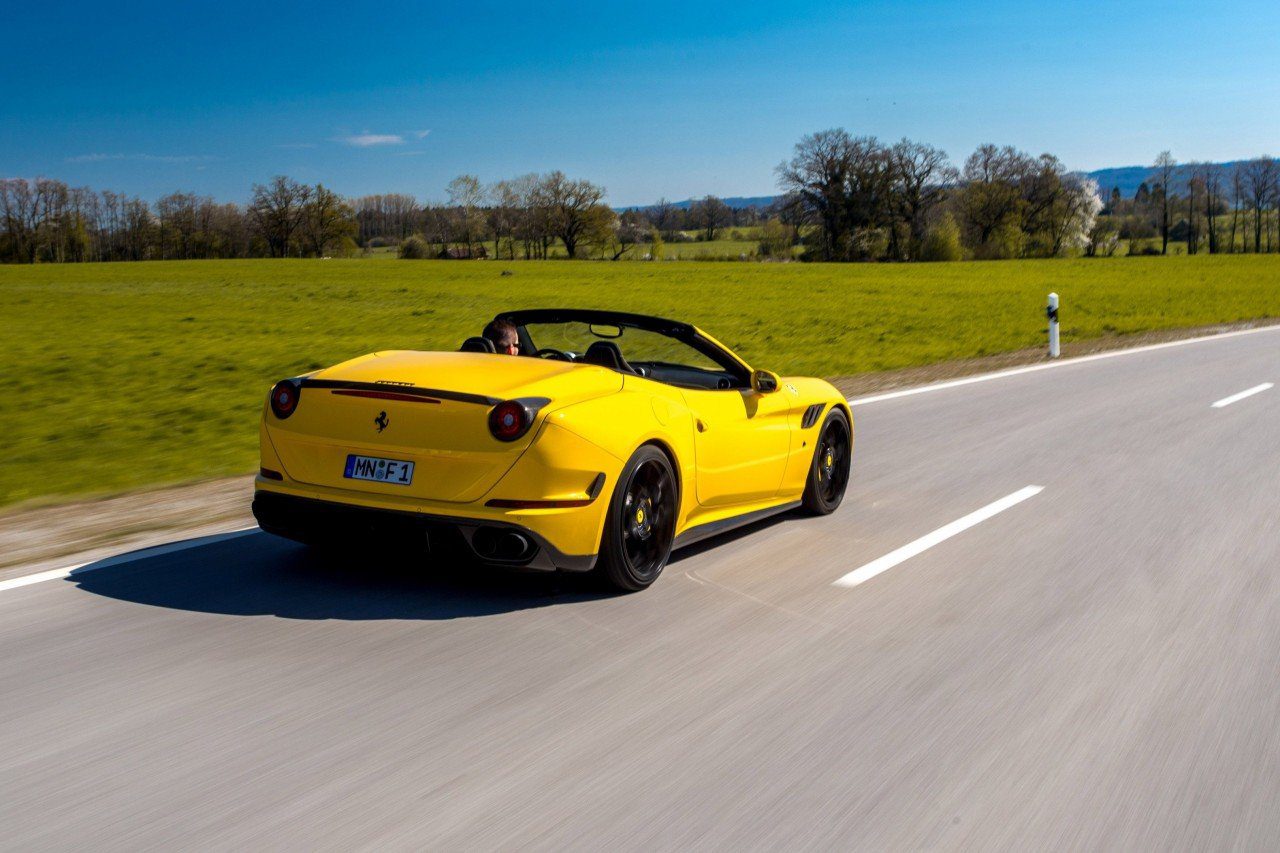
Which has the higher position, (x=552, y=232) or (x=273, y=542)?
(x=552, y=232)

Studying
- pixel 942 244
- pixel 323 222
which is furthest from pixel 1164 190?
pixel 323 222

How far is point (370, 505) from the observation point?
4.93 metres

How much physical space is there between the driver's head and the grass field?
383cm

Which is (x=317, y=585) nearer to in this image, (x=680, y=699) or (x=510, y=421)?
(x=510, y=421)

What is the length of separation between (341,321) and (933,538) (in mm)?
23991

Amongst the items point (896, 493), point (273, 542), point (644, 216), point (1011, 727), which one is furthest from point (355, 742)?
point (644, 216)

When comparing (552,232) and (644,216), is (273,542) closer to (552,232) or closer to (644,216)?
(552,232)

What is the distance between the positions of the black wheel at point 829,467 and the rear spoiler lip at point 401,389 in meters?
2.71

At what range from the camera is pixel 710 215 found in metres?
129

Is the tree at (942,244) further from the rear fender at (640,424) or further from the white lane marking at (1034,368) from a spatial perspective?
the rear fender at (640,424)

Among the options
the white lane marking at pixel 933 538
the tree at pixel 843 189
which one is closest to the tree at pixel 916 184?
the tree at pixel 843 189

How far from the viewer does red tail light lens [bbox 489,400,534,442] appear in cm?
481

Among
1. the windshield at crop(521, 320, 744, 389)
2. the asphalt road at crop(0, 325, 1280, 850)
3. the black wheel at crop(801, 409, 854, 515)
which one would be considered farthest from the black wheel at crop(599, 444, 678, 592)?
the black wheel at crop(801, 409, 854, 515)

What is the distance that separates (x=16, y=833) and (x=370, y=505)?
2.13 meters
